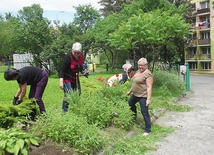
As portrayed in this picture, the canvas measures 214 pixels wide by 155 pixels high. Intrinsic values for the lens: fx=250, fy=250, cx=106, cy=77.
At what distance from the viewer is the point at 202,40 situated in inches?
1443

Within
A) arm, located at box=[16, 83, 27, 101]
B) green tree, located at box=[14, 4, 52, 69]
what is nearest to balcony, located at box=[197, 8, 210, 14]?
green tree, located at box=[14, 4, 52, 69]

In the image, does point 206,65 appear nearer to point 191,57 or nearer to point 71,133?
point 191,57

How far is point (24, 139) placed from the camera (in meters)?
3.62

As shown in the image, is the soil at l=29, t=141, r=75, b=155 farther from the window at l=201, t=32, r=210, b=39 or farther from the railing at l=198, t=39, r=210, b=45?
the window at l=201, t=32, r=210, b=39

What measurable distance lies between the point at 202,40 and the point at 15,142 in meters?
37.1

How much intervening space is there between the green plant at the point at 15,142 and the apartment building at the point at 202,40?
3571 centimetres

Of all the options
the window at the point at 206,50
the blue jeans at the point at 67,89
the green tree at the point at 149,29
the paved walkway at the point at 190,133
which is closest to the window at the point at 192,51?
the window at the point at 206,50

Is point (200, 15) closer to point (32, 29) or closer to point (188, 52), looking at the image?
point (188, 52)

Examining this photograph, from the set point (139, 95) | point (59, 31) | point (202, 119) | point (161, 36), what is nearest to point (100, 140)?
point (139, 95)

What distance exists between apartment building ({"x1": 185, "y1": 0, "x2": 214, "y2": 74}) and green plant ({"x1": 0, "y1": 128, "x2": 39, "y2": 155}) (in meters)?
35.7

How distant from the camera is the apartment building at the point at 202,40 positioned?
1419 inches

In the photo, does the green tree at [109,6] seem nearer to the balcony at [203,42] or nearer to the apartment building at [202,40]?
the apartment building at [202,40]

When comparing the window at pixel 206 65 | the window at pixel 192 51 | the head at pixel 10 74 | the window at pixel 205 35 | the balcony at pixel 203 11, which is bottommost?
the window at pixel 206 65

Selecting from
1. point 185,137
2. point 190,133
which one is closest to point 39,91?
point 185,137
